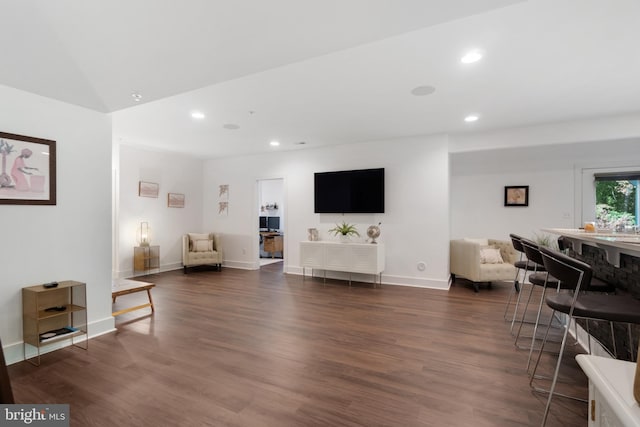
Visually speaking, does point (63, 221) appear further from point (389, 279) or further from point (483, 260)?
point (483, 260)

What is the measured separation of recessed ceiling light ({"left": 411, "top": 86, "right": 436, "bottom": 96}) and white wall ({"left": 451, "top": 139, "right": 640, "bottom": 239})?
2.06 m

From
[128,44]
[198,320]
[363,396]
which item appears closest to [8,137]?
[128,44]

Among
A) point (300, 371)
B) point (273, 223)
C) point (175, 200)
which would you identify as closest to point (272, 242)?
point (273, 223)

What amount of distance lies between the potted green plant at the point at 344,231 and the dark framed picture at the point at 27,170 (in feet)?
13.5

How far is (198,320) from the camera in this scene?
355 cm

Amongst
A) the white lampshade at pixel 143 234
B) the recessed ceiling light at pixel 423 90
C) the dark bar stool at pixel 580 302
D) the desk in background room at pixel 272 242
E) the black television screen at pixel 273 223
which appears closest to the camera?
the dark bar stool at pixel 580 302

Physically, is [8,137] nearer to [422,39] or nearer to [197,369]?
[197,369]

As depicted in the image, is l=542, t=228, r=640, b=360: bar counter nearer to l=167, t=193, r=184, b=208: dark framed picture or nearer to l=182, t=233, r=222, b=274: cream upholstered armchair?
l=182, t=233, r=222, b=274: cream upholstered armchair

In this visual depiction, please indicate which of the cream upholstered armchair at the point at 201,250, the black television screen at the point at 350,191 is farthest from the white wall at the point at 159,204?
the black television screen at the point at 350,191

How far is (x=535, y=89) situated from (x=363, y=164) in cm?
296

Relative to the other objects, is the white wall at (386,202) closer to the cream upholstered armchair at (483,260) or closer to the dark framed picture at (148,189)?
the cream upholstered armchair at (483,260)

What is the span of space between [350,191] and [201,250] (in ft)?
11.8

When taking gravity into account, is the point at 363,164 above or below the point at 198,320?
above

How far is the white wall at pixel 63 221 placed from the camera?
2.54 meters
